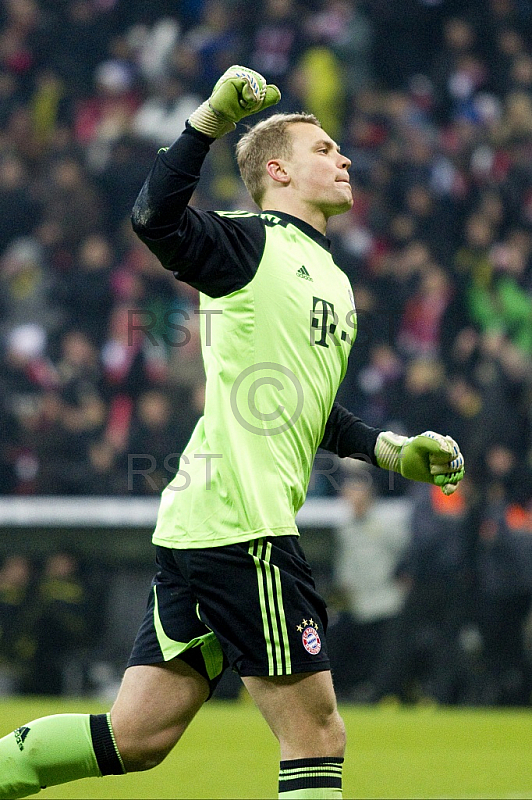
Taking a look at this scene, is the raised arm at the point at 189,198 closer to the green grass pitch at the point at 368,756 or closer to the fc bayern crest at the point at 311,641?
the fc bayern crest at the point at 311,641

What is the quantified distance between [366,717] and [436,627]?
833mm

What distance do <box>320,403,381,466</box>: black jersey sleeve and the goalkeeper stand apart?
201mm

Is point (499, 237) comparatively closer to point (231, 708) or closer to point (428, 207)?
point (428, 207)

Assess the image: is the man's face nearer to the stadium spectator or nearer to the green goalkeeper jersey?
the green goalkeeper jersey

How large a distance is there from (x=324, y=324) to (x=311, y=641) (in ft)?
2.90

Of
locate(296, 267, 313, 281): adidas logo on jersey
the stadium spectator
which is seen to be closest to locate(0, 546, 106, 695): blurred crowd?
the stadium spectator

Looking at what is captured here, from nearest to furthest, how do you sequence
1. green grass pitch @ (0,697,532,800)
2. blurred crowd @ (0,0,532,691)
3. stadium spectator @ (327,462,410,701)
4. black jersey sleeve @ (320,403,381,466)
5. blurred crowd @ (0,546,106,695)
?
black jersey sleeve @ (320,403,381,466) < green grass pitch @ (0,697,532,800) < stadium spectator @ (327,462,410,701) < blurred crowd @ (0,546,106,695) < blurred crowd @ (0,0,532,691)

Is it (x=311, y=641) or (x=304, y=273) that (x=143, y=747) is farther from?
(x=304, y=273)

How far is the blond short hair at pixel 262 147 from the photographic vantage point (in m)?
3.41

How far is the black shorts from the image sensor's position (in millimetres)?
2854

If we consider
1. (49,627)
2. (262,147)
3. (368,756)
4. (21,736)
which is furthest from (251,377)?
(49,627)

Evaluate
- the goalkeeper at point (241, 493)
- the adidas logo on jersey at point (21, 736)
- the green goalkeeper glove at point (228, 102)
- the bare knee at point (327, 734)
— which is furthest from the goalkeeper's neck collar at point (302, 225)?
the adidas logo on jersey at point (21, 736)

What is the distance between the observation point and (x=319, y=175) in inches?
132

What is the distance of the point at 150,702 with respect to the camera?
3.05 metres
